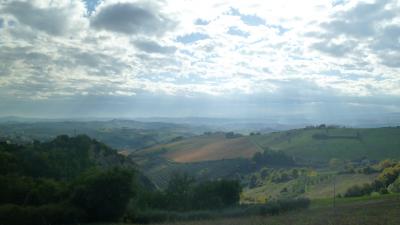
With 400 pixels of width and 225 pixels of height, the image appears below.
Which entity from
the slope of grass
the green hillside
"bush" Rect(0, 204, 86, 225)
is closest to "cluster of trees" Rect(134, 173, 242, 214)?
"bush" Rect(0, 204, 86, 225)

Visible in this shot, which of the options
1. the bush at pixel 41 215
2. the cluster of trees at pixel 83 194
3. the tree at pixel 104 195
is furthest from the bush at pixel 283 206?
the bush at pixel 41 215

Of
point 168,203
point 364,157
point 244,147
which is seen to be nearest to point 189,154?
point 244,147

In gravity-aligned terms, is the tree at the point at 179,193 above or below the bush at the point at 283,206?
below

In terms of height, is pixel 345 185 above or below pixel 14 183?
below

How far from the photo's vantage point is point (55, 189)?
41.4m

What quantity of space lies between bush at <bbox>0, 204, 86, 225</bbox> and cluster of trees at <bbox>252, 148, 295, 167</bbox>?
315 ft

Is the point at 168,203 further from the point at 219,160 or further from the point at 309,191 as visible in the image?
the point at 219,160

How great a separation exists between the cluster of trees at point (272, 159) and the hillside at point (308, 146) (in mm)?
2916

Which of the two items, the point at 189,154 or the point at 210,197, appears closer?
the point at 210,197

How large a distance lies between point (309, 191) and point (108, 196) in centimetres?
5810

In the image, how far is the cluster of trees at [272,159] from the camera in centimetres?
12725

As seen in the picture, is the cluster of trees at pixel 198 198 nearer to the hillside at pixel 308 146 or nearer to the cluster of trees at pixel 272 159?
the hillside at pixel 308 146

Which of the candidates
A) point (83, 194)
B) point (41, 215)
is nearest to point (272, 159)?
point (83, 194)

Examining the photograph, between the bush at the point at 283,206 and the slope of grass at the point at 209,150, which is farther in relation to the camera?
the slope of grass at the point at 209,150
